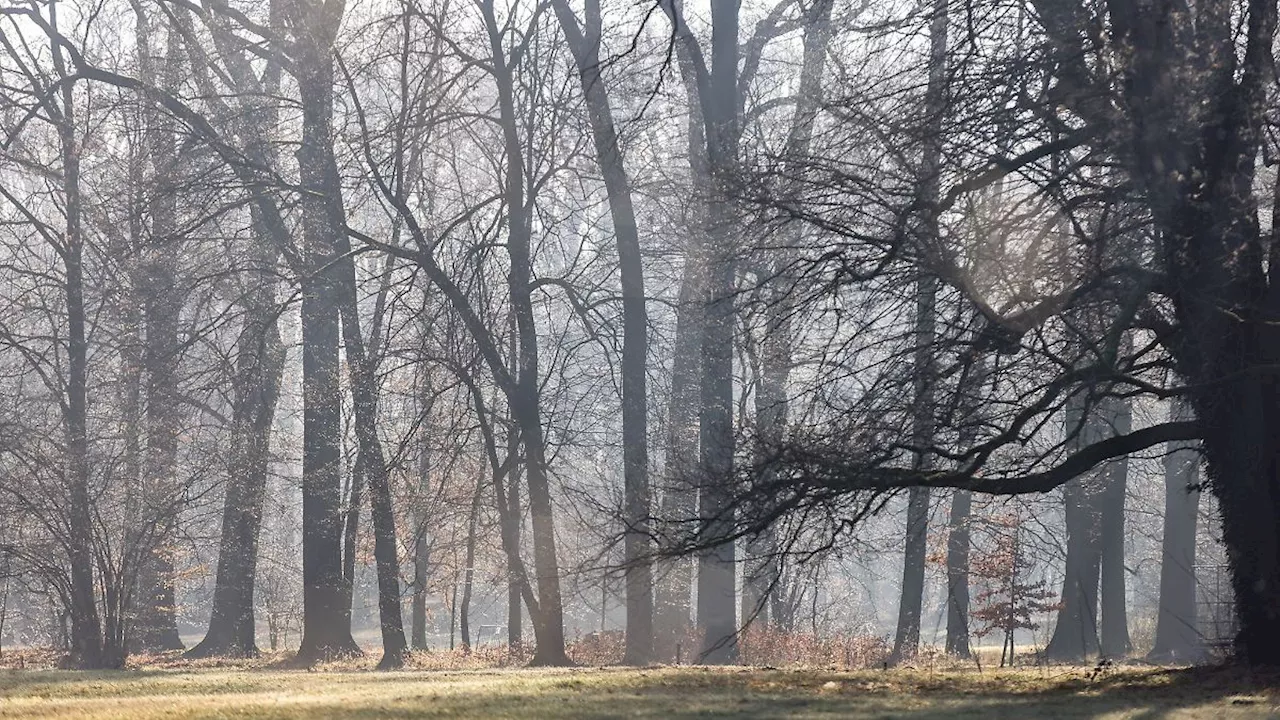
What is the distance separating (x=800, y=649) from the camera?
862 inches

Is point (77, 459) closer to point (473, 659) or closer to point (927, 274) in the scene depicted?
point (473, 659)

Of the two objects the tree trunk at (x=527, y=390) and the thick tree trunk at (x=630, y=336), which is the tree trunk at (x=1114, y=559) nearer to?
the thick tree trunk at (x=630, y=336)

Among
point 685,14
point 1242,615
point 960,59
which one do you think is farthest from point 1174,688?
point 685,14

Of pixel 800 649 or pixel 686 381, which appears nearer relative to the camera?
pixel 800 649

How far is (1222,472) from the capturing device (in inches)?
475

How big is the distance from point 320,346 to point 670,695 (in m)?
15.7

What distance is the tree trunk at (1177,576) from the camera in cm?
2928

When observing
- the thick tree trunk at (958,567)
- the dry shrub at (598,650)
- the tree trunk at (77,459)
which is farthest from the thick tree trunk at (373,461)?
the thick tree trunk at (958,567)

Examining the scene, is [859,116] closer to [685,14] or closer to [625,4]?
[625,4]

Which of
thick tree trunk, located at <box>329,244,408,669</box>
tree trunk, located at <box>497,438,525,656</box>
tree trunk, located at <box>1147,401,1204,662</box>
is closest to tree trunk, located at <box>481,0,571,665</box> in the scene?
tree trunk, located at <box>497,438,525,656</box>

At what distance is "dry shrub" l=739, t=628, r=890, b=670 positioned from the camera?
20.7 metres

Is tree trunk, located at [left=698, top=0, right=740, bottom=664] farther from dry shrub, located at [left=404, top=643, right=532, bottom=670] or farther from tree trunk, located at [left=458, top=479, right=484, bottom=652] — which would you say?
tree trunk, located at [left=458, top=479, right=484, bottom=652]

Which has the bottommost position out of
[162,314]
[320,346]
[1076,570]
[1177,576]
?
[1177,576]

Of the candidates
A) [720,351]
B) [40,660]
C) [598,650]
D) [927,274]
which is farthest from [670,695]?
[40,660]
